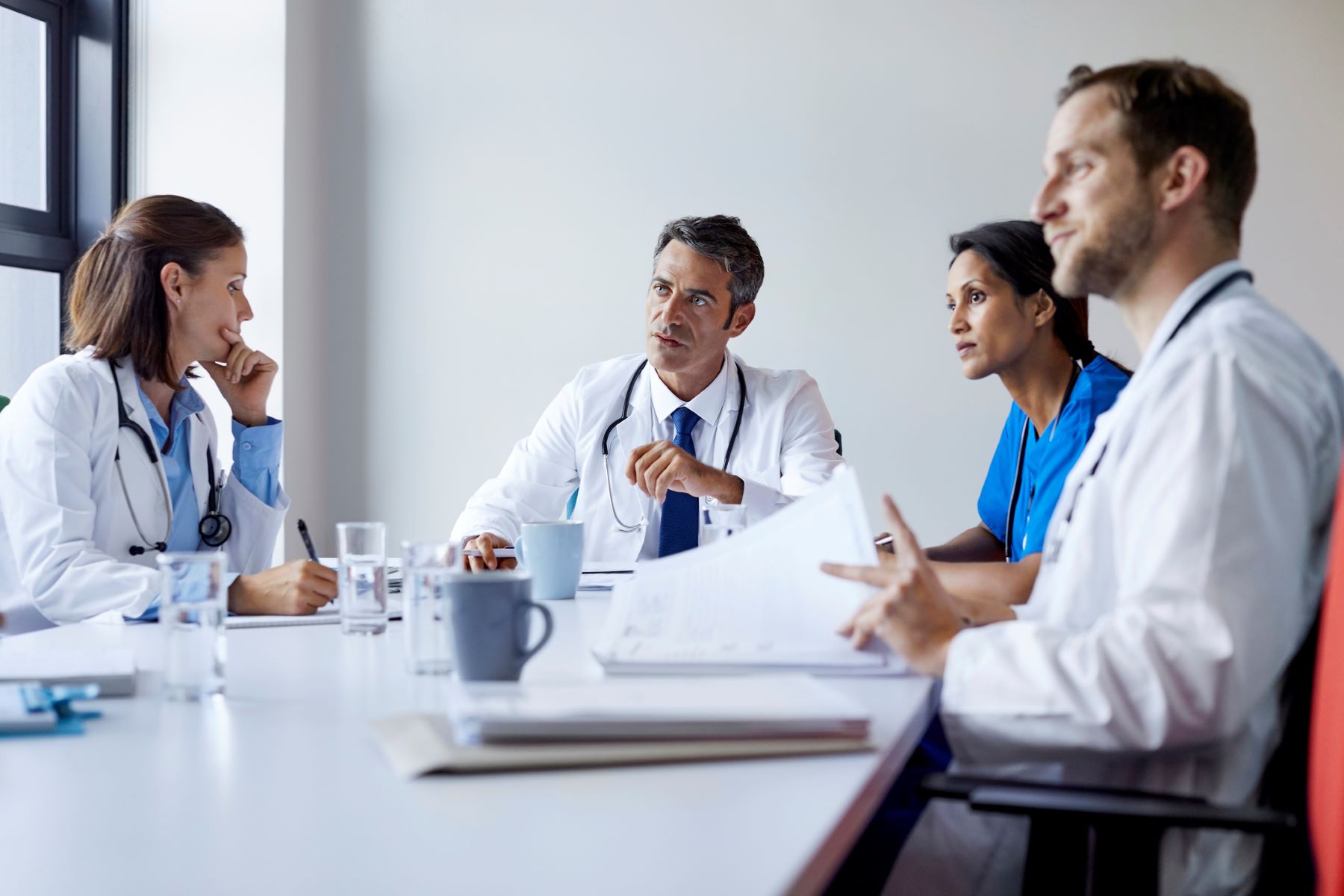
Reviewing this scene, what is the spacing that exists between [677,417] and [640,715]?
1776 mm

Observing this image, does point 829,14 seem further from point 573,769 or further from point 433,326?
point 573,769

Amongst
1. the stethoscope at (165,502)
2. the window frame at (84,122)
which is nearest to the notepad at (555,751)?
the stethoscope at (165,502)

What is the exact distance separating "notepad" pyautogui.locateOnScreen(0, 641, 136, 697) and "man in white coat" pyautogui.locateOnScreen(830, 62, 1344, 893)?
71cm

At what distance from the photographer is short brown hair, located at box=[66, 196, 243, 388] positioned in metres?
2.18

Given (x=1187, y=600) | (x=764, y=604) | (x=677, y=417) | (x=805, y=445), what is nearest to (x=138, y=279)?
(x=677, y=417)

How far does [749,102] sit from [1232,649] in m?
2.87

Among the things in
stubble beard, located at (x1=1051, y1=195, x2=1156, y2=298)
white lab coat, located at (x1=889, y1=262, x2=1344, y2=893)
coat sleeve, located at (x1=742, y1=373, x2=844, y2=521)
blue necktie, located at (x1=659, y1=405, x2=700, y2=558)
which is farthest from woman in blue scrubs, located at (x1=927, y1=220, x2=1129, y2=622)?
white lab coat, located at (x1=889, y1=262, x2=1344, y2=893)

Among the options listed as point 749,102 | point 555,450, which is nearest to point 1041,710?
point 555,450

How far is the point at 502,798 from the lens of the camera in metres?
0.80

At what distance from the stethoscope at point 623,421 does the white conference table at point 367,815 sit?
1456 mm

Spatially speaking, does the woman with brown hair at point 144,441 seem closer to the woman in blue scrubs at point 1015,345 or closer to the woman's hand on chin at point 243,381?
the woman's hand on chin at point 243,381

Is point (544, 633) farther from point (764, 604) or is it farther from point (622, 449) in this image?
point (622, 449)

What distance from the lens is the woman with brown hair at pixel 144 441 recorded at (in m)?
1.75

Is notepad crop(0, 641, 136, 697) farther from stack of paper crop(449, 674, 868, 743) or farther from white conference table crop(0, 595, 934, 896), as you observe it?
stack of paper crop(449, 674, 868, 743)
